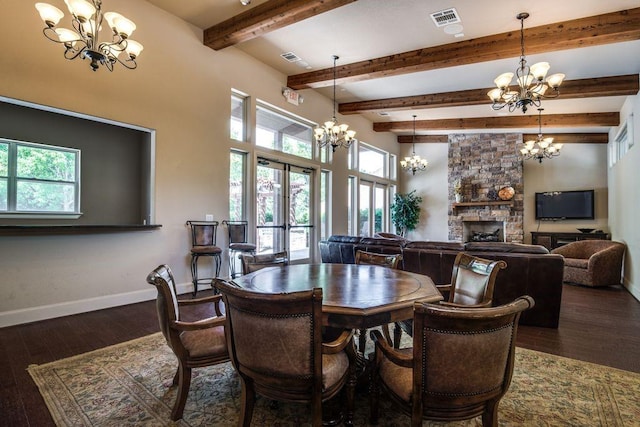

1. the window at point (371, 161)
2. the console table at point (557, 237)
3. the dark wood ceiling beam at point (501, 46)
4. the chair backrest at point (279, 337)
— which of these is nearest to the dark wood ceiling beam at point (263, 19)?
the dark wood ceiling beam at point (501, 46)

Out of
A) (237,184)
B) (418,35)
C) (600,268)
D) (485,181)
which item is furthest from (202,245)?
(485,181)

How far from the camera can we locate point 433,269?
399cm

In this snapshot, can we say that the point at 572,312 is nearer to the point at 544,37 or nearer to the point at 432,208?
the point at 544,37

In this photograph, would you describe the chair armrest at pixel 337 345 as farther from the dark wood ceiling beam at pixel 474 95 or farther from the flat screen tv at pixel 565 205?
the flat screen tv at pixel 565 205

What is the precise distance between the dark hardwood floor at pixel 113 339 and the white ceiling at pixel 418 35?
369cm

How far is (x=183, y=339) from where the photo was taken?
6.57ft

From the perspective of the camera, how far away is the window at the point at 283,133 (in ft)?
20.5

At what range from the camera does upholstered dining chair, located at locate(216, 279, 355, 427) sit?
1.35 meters

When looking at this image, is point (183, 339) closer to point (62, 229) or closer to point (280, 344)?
point (280, 344)

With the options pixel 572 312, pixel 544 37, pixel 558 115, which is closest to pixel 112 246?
pixel 572 312

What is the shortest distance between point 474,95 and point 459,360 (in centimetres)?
658

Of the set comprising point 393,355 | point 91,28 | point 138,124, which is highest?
point 91,28

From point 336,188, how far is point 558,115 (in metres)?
5.28

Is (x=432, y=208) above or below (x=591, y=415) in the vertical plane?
above
